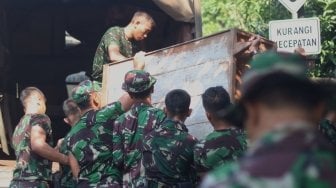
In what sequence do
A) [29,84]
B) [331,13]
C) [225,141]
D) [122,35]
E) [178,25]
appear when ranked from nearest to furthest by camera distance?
[225,141] < [122,35] < [178,25] < [331,13] < [29,84]

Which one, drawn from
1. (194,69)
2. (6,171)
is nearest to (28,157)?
(194,69)

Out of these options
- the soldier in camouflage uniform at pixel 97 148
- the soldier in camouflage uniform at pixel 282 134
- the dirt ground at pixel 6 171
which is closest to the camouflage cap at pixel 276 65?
the soldier in camouflage uniform at pixel 282 134

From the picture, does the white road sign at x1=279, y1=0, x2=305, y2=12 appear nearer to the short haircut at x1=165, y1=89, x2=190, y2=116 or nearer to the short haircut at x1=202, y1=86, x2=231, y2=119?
the short haircut at x1=165, y1=89, x2=190, y2=116

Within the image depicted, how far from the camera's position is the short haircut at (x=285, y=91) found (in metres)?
2.56

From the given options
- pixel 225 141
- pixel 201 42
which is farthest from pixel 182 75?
pixel 225 141

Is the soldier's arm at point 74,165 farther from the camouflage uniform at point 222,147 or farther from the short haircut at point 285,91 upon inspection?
the short haircut at point 285,91

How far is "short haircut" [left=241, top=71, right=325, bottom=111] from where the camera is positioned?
2.56 m

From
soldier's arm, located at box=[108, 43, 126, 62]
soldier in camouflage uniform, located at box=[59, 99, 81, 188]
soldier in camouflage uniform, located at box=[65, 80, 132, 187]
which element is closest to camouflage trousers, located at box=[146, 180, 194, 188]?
soldier in camouflage uniform, located at box=[65, 80, 132, 187]

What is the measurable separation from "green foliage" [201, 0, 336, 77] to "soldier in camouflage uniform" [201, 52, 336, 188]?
5.92 m

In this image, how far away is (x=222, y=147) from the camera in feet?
18.8

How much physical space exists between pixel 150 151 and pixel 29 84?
5.81 m

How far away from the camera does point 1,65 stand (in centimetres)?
1089

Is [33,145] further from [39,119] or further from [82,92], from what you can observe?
[82,92]

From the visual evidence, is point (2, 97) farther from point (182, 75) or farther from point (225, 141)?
point (225, 141)
